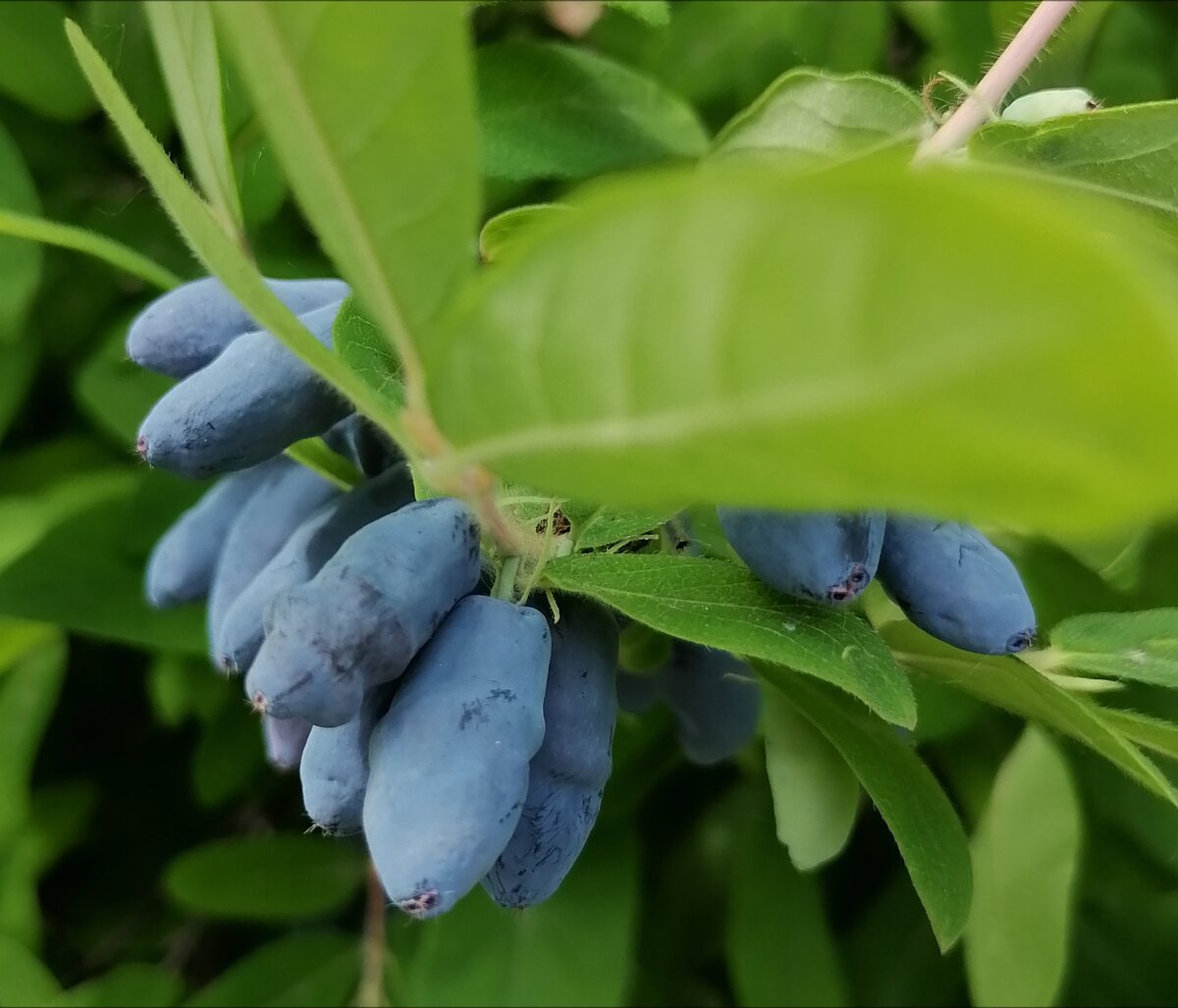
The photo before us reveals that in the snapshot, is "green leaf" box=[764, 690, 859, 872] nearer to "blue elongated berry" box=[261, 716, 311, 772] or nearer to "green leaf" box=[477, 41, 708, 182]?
"blue elongated berry" box=[261, 716, 311, 772]

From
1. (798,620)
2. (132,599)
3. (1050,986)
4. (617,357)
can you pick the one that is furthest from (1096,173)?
(132,599)

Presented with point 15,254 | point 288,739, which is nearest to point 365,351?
point 288,739

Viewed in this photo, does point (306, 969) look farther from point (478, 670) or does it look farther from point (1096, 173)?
point (1096, 173)

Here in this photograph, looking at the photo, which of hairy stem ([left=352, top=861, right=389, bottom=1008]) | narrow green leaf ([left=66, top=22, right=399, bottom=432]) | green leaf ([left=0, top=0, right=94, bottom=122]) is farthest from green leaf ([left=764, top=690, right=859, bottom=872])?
green leaf ([left=0, top=0, right=94, bottom=122])

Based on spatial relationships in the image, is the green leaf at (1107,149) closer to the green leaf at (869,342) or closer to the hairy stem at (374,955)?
the green leaf at (869,342)

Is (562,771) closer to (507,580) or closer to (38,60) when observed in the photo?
(507,580)
